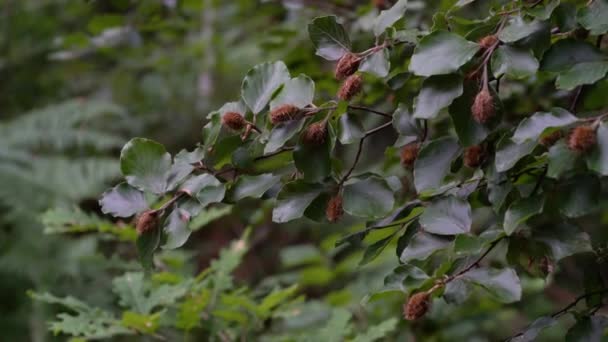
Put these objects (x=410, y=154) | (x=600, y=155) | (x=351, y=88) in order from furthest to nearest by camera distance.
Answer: (x=410, y=154) < (x=351, y=88) < (x=600, y=155)

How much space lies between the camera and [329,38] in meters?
0.69

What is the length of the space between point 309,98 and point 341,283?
1.88 metres

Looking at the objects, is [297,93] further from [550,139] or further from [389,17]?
[550,139]

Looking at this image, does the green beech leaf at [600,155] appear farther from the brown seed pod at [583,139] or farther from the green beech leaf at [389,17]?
the green beech leaf at [389,17]

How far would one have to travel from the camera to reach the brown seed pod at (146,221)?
68 cm

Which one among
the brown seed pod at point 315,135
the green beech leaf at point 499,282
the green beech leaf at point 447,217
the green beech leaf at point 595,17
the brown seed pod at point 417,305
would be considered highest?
the green beech leaf at point 595,17

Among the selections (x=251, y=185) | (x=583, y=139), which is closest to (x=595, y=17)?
(x=583, y=139)

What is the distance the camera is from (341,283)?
2.46 m

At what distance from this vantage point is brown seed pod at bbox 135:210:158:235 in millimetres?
680

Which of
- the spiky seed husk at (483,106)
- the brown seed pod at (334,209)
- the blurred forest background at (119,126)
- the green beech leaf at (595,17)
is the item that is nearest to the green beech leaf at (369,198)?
the brown seed pod at (334,209)

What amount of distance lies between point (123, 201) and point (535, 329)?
43 cm

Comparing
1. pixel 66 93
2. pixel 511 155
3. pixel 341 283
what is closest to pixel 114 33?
pixel 511 155

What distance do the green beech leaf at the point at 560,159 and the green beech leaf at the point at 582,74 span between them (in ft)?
0.22

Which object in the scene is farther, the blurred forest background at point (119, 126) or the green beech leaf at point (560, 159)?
the blurred forest background at point (119, 126)
